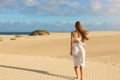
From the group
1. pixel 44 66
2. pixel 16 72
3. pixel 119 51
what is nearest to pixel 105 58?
pixel 119 51

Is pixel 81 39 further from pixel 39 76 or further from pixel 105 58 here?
pixel 105 58

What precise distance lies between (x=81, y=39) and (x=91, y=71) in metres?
2.82

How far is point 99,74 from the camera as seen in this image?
1239cm

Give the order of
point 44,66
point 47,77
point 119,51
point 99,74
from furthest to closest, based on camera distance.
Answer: point 119,51
point 44,66
point 99,74
point 47,77

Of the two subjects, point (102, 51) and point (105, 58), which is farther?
point (102, 51)

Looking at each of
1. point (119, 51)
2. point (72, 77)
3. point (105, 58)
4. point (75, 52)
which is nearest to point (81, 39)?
point (75, 52)

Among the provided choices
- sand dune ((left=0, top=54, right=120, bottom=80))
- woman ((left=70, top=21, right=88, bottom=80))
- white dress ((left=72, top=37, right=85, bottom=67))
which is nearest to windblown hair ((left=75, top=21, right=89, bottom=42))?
woman ((left=70, top=21, right=88, bottom=80))

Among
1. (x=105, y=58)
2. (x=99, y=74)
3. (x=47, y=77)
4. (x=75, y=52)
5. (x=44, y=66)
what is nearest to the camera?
(x=75, y=52)

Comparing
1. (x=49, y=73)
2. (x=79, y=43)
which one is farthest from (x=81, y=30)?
(x=49, y=73)

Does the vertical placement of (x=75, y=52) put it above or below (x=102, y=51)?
above

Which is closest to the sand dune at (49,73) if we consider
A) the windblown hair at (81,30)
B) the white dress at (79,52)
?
the white dress at (79,52)

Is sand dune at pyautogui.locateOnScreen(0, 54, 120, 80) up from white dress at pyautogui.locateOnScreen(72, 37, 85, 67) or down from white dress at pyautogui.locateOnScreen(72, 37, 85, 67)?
down

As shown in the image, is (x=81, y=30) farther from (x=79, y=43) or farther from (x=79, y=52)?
(x=79, y=52)

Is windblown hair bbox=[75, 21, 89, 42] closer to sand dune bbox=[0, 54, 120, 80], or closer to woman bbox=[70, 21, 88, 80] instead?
woman bbox=[70, 21, 88, 80]
